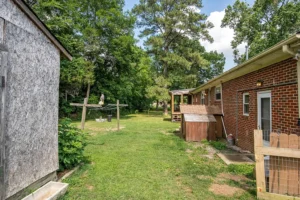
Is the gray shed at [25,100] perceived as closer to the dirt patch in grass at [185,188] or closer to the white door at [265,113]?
the dirt patch in grass at [185,188]

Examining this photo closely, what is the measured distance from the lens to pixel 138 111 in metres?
31.0

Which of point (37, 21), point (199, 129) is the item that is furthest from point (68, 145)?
point (199, 129)

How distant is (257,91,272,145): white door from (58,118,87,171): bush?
5292 mm

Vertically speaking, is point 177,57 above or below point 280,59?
above

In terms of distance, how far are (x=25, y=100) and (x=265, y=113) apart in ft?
20.3

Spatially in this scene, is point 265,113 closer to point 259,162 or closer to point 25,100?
point 259,162

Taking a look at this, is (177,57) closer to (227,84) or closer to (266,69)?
(227,84)

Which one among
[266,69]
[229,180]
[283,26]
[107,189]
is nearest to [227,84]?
[266,69]

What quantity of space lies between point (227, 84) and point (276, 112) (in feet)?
13.4

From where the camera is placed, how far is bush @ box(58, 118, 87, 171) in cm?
464

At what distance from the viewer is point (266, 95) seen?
222 inches

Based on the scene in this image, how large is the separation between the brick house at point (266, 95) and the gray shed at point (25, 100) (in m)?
4.59

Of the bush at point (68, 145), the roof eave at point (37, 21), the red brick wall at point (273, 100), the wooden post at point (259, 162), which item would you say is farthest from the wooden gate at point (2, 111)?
the red brick wall at point (273, 100)

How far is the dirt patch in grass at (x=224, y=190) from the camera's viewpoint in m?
3.68
